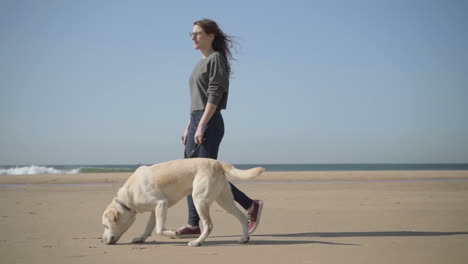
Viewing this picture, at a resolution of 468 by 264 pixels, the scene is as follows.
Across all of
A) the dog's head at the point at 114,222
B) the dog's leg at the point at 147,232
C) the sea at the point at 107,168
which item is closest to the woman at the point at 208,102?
the dog's leg at the point at 147,232

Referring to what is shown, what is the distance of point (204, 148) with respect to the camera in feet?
14.8

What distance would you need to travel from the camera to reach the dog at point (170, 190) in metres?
4.05

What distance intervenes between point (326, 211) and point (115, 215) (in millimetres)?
3731

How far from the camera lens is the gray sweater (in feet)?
14.5

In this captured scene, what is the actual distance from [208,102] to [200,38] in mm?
798

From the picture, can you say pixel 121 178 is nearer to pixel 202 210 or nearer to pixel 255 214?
pixel 255 214

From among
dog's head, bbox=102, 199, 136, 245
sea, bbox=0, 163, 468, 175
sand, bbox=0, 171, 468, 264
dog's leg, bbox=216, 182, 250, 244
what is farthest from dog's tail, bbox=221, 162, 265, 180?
sea, bbox=0, 163, 468, 175

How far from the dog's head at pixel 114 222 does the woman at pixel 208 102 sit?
57cm

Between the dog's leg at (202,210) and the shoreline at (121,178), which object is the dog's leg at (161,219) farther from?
the shoreline at (121,178)

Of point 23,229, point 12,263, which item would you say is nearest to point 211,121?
point 12,263

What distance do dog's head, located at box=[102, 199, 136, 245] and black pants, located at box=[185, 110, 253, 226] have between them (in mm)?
713

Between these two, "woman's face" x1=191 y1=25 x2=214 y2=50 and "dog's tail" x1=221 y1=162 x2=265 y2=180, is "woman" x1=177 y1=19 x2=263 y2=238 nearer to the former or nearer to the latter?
"woman's face" x1=191 y1=25 x2=214 y2=50

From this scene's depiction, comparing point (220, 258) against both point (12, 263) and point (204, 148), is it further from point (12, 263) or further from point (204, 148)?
point (12, 263)

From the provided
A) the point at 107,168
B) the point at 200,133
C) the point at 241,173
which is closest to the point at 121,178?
the point at 200,133
